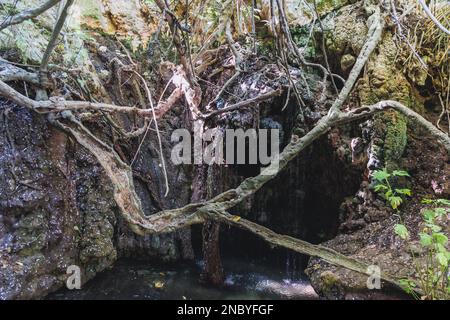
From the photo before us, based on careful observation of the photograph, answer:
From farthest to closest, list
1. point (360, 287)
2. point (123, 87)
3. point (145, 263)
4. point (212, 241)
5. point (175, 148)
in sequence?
1. point (175, 148)
2. point (123, 87)
3. point (145, 263)
4. point (212, 241)
5. point (360, 287)

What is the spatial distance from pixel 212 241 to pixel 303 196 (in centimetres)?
173

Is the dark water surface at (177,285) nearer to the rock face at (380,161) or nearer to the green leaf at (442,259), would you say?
the rock face at (380,161)

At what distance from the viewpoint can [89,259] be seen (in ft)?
11.3

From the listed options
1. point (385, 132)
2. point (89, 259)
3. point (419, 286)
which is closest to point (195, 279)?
point (89, 259)

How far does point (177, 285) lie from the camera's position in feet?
12.1

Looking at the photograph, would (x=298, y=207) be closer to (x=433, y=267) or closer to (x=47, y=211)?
(x=433, y=267)

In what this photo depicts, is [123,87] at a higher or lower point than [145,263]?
higher

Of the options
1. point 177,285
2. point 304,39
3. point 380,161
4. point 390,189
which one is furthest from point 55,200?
point 304,39

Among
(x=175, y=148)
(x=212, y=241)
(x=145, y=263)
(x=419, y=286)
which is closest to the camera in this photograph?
(x=419, y=286)

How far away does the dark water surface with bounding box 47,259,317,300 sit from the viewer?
3305 mm

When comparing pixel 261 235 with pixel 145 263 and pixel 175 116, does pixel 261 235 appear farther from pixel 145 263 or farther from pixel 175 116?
pixel 175 116

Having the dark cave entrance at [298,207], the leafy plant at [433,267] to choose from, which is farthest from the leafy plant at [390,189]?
the dark cave entrance at [298,207]

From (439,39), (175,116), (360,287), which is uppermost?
(439,39)

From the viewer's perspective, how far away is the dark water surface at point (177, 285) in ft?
10.8
